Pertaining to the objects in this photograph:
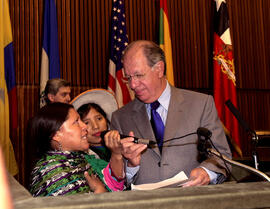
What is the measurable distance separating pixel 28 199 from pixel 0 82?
359 cm

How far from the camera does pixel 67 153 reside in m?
2.05

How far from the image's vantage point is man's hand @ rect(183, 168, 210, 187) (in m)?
1.85

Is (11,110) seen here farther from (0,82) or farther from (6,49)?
(6,49)

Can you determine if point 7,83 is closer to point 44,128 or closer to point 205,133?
point 44,128

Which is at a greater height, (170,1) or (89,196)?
(170,1)

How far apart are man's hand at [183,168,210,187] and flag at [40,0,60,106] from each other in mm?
3010

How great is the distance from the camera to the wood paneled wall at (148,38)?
462 cm

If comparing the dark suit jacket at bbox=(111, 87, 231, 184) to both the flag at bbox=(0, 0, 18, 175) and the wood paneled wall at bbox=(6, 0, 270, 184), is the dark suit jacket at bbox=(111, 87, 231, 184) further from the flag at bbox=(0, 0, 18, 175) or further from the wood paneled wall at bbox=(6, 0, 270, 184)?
the wood paneled wall at bbox=(6, 0, 270, 184)

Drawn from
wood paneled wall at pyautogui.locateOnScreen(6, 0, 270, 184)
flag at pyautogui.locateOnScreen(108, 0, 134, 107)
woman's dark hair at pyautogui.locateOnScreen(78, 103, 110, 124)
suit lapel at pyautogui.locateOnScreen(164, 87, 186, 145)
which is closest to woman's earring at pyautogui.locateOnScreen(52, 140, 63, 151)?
suit lapel at pyautogui.locateOnScreen(164, 87, 186, 145)

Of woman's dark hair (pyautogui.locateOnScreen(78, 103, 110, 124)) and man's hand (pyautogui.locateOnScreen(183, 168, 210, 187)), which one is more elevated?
woman's dark hair (pyautogui.locateOnScreen(78, 103, 110, 124))

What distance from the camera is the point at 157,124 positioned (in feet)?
7.56

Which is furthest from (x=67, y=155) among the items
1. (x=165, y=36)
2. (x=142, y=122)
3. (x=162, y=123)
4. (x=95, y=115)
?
(x=165, y=36)

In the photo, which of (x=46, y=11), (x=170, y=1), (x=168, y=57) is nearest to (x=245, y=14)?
(x=170, y=1)

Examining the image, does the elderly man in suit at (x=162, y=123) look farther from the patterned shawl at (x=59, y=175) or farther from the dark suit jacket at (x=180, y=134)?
the patterned shawl at (x=59, y=175)
